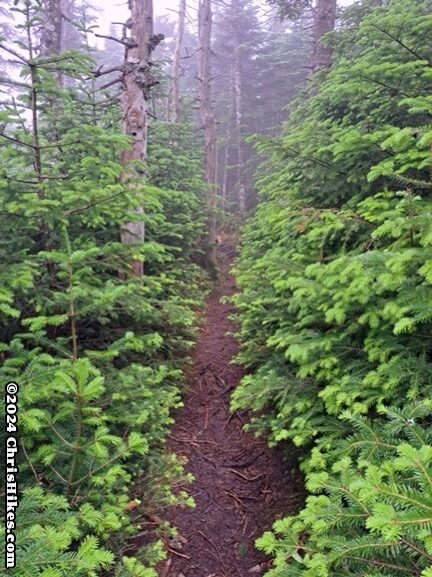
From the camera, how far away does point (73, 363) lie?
3678mm

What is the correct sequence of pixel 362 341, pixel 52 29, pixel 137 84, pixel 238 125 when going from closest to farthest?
pixel 362 341
pixel 137 84
pixel 52 29
pixel 238 125

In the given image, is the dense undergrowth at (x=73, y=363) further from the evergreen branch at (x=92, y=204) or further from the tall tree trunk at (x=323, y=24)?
the tall tree trunk at (x=323, y=24)

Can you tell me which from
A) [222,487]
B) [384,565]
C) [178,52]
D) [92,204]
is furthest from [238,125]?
[384,565]

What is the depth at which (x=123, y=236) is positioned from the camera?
6.89 metres

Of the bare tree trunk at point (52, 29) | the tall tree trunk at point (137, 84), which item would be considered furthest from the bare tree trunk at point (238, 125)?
the tall tree trunk at point (137, 84)

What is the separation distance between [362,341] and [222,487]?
8.61 feet

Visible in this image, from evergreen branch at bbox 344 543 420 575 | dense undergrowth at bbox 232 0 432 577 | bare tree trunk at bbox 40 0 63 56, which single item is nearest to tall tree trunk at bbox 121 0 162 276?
dense undergrowth at bbox 232 0 432 577

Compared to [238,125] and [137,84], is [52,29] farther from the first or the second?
[238,125]

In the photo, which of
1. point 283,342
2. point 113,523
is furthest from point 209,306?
point 113,523

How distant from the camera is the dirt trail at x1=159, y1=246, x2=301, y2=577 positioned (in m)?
4.04

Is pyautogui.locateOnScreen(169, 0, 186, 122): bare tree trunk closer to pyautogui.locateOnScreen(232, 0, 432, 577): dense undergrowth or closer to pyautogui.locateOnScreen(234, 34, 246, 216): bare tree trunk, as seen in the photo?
pyautogui.locateOnScreen(234, 34, 246, 216): bare tree trunk

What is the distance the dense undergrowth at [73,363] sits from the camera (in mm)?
2928

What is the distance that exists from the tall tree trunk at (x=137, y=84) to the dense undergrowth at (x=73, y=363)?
3.36 feet

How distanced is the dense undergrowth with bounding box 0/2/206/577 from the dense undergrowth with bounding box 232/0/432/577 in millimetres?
1372
